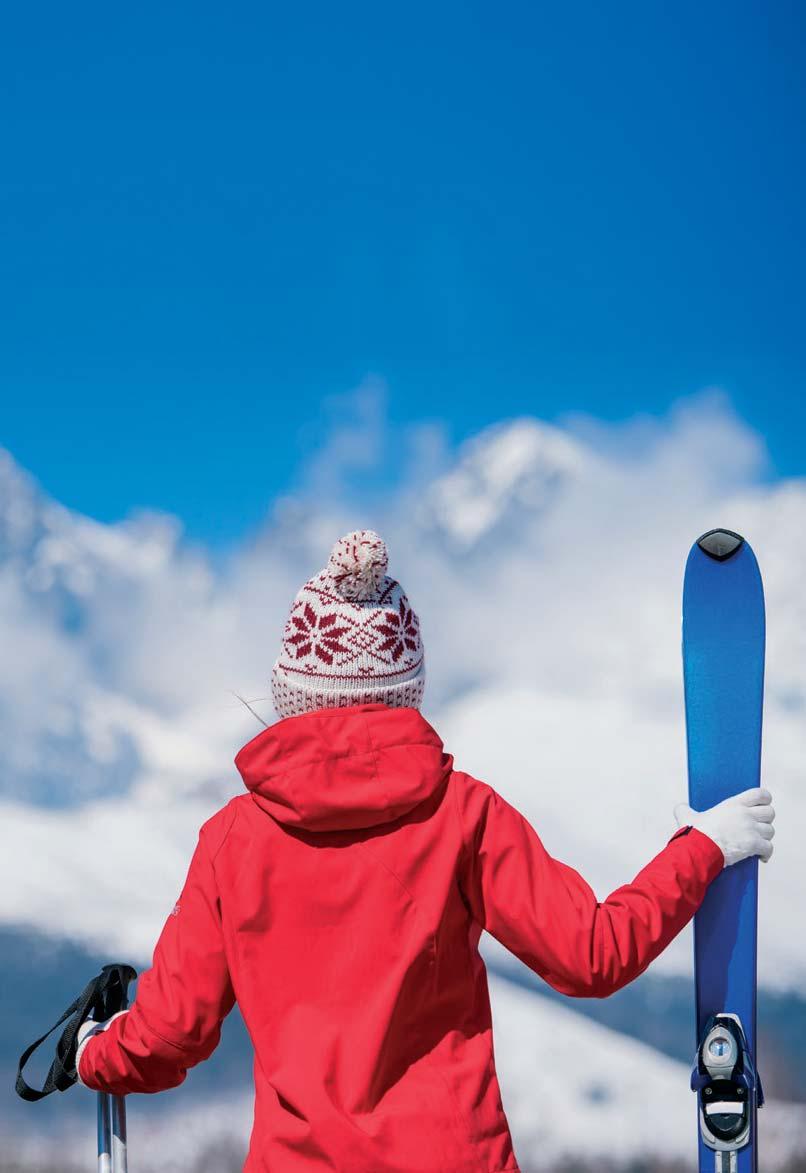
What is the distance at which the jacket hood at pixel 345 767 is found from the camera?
139 centimetres

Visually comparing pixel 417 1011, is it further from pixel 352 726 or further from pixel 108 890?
pixel 108 890

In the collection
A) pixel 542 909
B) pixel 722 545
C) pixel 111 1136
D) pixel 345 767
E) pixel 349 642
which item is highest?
pixel 722 545

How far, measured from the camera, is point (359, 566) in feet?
4.86

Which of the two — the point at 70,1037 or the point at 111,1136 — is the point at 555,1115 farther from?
the point at 70,1037

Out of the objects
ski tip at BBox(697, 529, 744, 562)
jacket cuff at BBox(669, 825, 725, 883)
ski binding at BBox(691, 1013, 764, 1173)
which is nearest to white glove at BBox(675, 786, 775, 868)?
jacket cuff at BBox(669, 825, 725, 883)

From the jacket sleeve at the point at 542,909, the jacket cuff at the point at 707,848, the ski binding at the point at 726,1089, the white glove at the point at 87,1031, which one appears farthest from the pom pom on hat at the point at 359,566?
the ski binding at the point at 726,1089

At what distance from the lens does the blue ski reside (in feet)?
6.00

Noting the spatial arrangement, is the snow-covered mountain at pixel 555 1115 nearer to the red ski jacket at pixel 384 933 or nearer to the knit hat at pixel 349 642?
the red ski jacket at pixel 384 933

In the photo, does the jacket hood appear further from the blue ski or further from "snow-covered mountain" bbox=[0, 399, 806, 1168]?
"snow-covered mountain" bbox=[0, 399, 806, 1168]

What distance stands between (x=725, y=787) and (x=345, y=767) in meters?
0.76

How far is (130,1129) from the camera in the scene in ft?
15.8

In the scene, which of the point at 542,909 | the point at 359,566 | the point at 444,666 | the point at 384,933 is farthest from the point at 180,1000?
the point at 444,666

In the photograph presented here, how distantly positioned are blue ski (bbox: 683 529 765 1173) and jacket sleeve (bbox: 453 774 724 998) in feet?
1.59

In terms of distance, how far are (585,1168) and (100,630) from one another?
4816 millimetres
